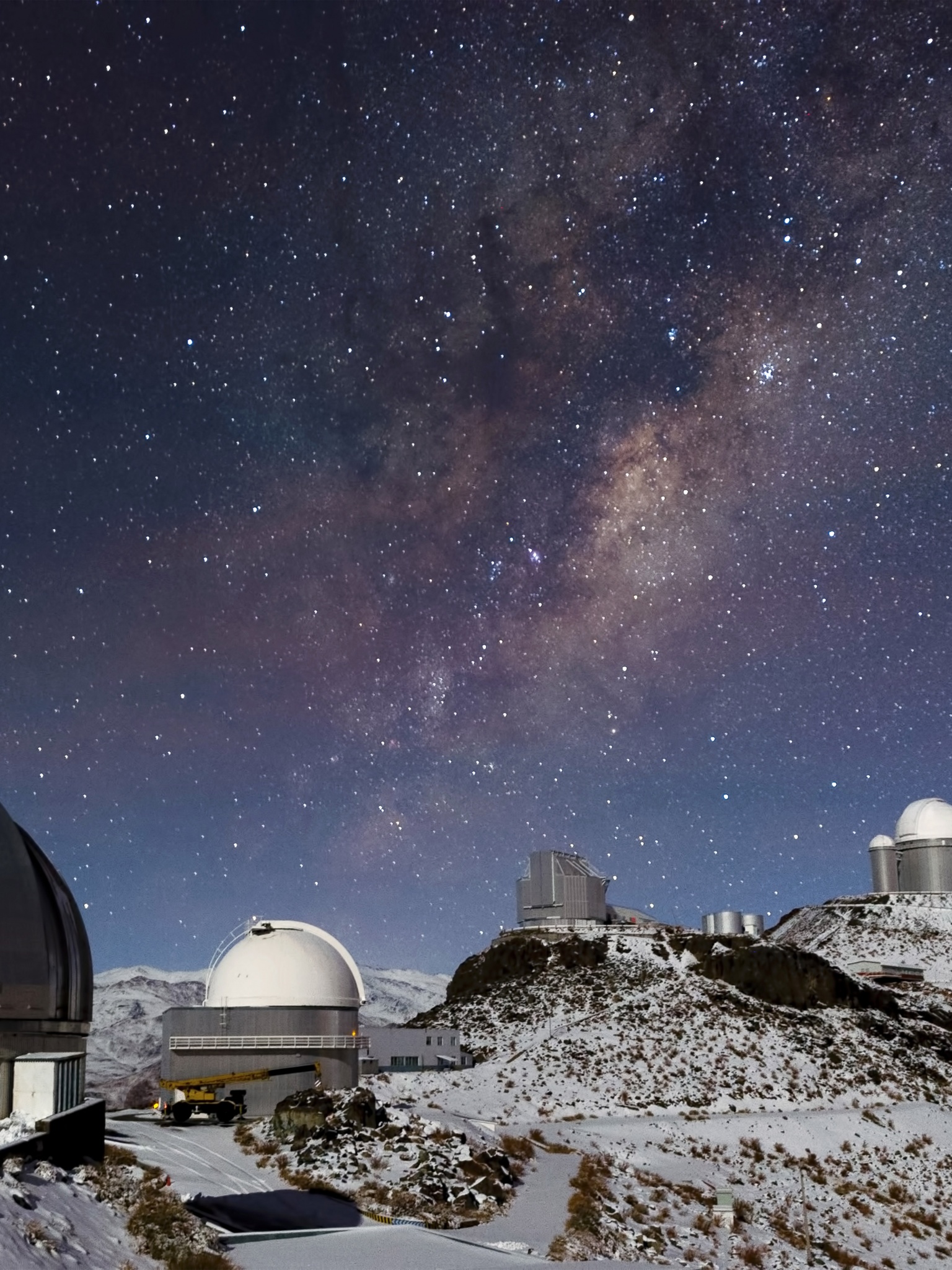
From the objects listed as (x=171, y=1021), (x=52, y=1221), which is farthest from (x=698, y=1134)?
(x=52, y=1221)

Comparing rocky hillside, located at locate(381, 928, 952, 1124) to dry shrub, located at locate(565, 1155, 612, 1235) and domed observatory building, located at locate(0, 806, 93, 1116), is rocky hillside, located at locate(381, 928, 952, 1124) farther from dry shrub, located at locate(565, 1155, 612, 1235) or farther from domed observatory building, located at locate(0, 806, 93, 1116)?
domed observatory building, located at locate(0, 806, 93, 1116)

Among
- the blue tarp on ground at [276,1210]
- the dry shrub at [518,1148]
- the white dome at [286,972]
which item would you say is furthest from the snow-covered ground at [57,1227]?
the white dome at [286,972]

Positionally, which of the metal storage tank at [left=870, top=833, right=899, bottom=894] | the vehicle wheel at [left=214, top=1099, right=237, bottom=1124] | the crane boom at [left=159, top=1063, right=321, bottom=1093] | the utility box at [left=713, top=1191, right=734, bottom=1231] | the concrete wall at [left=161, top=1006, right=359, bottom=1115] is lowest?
the utility box at [left=713, top=1191, right=734, bottom=1231]

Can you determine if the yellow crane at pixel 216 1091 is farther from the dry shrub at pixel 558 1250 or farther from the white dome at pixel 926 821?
the white dome at pixel 926 821

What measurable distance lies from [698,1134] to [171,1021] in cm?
1914

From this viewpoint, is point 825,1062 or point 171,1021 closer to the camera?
point 171,1021

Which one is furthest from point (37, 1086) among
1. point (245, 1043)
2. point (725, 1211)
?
point (245, 1043)

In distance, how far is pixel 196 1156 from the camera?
82.1 ft

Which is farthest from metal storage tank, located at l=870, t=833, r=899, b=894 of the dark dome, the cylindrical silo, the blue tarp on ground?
the dark dome

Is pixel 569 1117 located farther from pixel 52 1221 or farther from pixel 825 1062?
pixel 52 1221

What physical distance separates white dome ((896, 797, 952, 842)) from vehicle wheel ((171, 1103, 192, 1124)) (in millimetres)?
72835

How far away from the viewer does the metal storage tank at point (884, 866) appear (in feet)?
296

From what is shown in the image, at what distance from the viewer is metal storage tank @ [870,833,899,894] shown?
90.3 meters

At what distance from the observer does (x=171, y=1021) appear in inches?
1492
